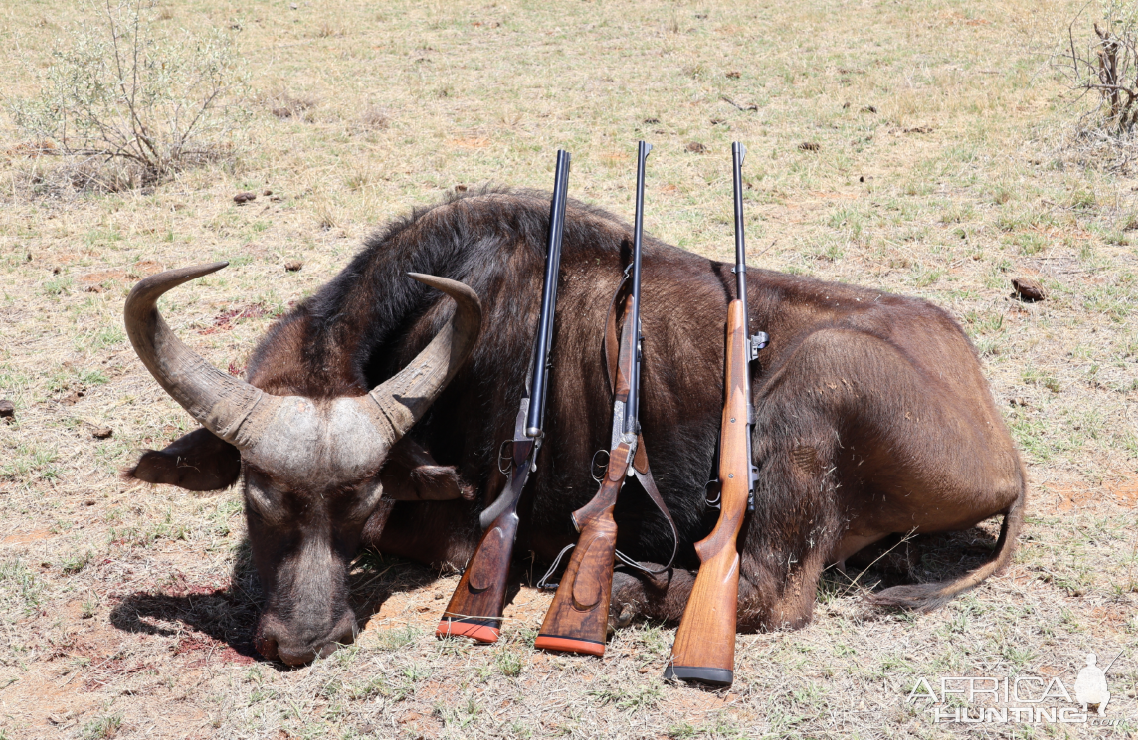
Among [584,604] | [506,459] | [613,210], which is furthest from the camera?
[613,210]

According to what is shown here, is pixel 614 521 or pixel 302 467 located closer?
pixel 302 467

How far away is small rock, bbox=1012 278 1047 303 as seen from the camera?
22.4 ft

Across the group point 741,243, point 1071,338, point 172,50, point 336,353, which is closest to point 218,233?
point 172,50

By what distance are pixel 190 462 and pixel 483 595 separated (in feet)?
4.74

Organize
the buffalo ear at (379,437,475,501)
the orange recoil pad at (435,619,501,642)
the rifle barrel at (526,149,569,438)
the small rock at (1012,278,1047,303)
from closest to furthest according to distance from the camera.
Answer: the orange recoil pad at (435,619,501,642) → the buffalo ear at (379,437,475,501) → the rifle barrel at (526,149,569,438) → the small rock at (1012,278,1047,303)

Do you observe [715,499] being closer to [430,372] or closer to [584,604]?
[584,604]

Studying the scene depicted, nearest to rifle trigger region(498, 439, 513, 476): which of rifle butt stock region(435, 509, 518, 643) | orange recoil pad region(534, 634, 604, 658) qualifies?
rifle butt stock region(435, 509, 518, 643)

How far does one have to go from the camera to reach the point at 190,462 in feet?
13.0

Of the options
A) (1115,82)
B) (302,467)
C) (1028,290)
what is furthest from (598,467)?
(1115,82)

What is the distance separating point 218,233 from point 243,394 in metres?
5.49

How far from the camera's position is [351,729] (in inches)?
137

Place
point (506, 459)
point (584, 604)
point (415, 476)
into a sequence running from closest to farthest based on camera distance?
1. point (584, 604)
2. point (415, 476)
3. point (506, 459)

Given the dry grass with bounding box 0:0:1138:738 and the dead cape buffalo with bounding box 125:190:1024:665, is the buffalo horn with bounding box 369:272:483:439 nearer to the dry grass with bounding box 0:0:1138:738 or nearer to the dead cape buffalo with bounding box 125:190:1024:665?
the dead cape buffalo with bounding box 125:190:1024:665

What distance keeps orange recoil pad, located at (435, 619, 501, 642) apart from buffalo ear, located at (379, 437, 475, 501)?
1.88ft
